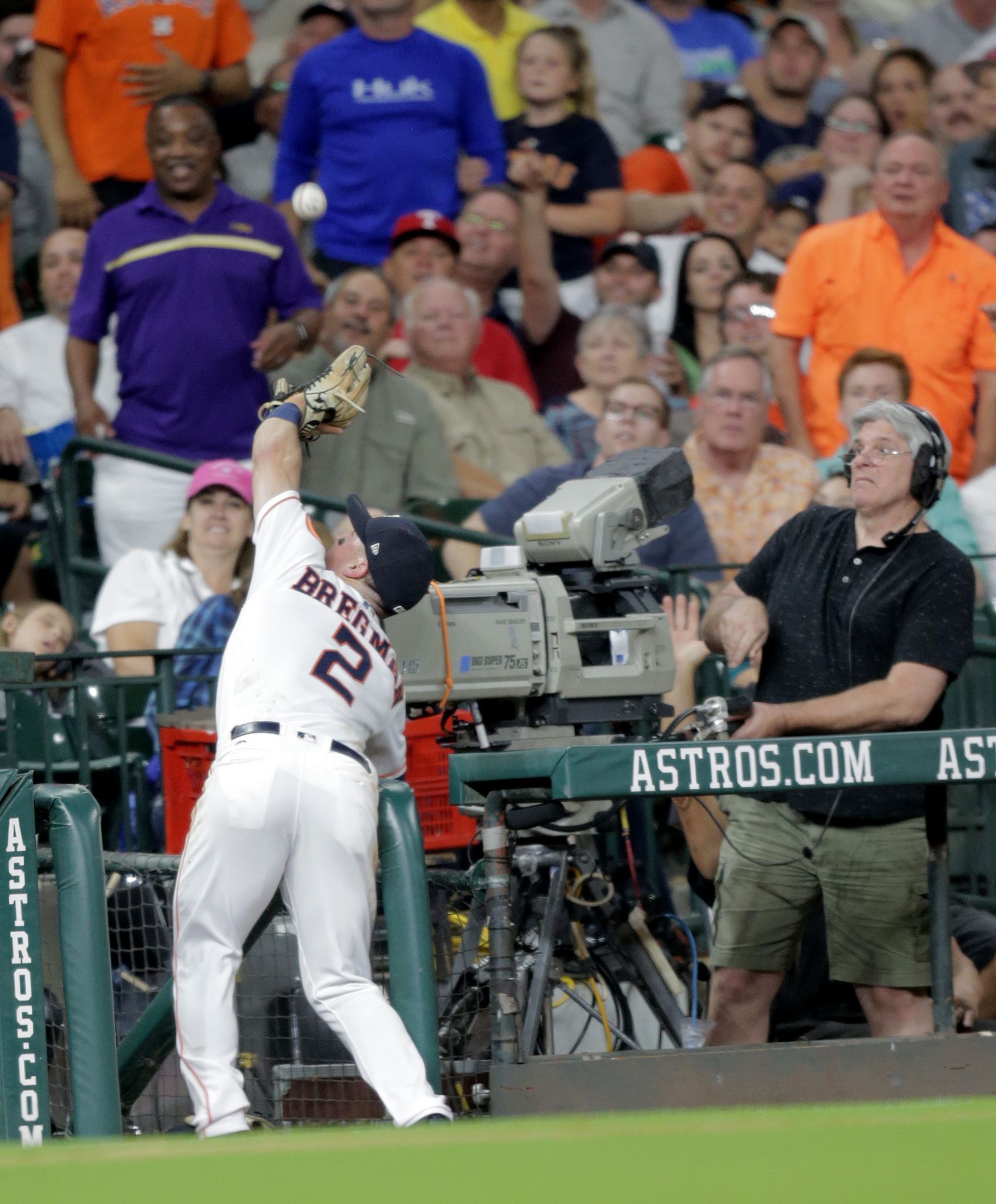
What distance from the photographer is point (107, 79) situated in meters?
8.91

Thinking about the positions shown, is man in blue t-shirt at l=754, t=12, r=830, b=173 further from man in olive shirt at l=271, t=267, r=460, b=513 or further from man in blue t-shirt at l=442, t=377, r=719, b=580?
man in blue t-shirt at l=442, t=377, r=719, b=580

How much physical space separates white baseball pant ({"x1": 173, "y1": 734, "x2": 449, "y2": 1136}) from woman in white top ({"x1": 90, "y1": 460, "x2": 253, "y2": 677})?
2.44 m

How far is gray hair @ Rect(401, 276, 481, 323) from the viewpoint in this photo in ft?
27.2

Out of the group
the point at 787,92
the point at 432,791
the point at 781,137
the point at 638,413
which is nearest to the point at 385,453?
the point at 638,413

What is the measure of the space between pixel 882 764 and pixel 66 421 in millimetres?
4754

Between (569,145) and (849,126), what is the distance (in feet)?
5.27

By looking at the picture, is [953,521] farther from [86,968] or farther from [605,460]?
[86,968]

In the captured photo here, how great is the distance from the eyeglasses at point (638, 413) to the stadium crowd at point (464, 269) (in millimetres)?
18

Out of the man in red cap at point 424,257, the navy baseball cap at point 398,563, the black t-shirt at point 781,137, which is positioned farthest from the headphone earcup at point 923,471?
the black t-shirt at point 781,137

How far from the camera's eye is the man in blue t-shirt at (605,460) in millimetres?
7102

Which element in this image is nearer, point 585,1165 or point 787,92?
point 585,1165

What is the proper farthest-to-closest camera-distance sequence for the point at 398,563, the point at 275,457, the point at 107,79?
the point at 107,79, the point at 275,457, the point at 398,563

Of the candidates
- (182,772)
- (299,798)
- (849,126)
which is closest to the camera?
(299,798)

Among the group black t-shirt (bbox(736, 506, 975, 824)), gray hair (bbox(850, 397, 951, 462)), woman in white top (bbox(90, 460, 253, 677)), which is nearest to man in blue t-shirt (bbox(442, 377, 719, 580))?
woman in white top (bbox(90, 460, 253, 677))
